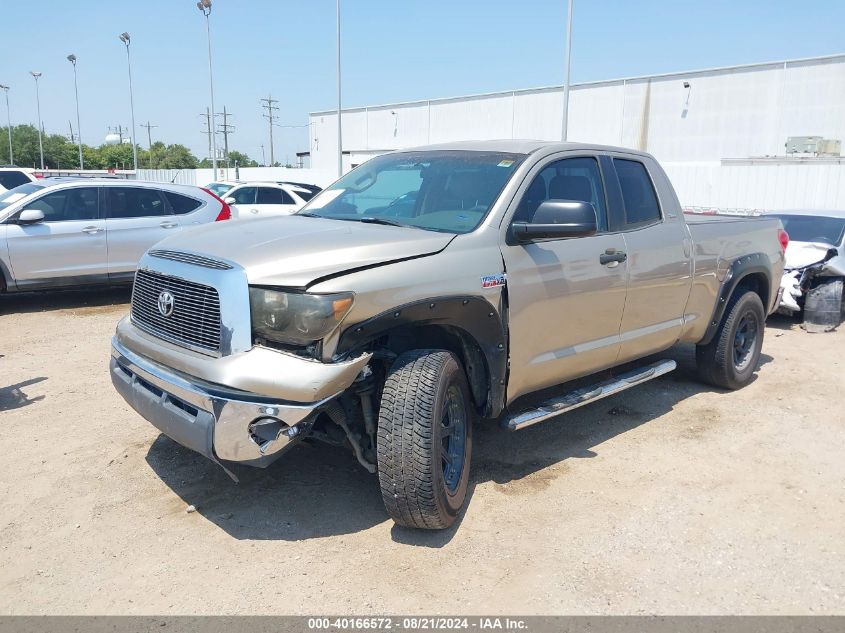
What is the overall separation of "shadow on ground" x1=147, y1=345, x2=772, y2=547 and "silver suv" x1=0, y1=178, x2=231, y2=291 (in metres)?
5.46

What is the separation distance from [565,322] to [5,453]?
363 cm

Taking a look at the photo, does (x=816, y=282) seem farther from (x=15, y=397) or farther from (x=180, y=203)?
(x=15, y=397)

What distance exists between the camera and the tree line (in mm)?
90562

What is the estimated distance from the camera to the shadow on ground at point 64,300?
945 centimetres

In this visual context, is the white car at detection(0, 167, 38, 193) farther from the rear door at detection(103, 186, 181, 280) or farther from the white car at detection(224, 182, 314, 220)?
the rear door at detection(103, 186, 181, 280)

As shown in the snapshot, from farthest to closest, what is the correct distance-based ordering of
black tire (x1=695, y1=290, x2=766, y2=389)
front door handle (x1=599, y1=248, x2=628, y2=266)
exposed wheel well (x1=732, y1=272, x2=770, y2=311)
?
exposed wheel well (x1=732, y1=272, x2=770, y2=311) → black tire (x1=695, y1=290, x2=766, y2=389) → front door handle (x1=599, y1=248, x2=628, y2=266)

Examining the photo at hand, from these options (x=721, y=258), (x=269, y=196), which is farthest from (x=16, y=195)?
(x=721, y=258)

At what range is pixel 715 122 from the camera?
3394 cm

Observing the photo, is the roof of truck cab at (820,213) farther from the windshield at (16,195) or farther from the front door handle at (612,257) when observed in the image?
the windshield at (16,195)

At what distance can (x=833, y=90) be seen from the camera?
1185 inches

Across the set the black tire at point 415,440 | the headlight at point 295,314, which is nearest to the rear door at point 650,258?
the black tire at point 415,440

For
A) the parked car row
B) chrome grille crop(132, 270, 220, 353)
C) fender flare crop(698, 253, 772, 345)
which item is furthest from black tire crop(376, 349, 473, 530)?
the parked car row

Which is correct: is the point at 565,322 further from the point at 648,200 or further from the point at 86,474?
the point at 86,474
